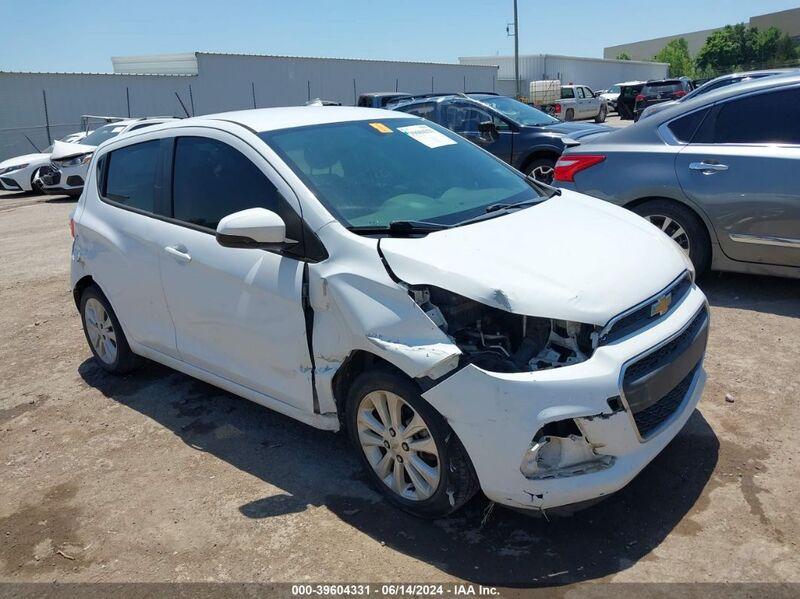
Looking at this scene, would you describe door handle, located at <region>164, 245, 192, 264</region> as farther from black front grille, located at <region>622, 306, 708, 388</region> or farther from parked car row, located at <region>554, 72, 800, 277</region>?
parked car row, located at <region>554, 72, 800, 277</region>

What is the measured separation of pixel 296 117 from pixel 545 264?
187cm

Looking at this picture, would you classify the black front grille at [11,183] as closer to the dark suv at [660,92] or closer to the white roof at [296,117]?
the white roof at [296,117]

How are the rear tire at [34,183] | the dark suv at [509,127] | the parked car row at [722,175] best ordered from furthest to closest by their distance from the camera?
the rear tire at [34,183]
the dark suv at [509,127]
the parked car row at [722,175]

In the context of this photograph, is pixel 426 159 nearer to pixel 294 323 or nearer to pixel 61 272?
pixel 294 323

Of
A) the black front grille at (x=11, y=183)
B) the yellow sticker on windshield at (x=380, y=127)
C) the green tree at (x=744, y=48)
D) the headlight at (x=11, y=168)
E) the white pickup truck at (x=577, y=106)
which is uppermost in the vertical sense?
the green tree at (x=744, y=48)

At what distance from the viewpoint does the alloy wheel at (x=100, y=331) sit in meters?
4.82

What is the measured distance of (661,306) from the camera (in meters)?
3.02

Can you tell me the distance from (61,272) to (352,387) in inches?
256

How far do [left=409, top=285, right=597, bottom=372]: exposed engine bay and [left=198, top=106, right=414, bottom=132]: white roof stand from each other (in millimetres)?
1531

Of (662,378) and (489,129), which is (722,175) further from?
(489,129)

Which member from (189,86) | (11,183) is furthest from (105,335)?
(189,86)

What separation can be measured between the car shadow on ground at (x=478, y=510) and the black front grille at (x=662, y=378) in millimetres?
431

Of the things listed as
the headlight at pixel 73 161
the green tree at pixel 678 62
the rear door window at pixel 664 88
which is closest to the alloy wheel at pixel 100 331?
the headlight at pixel 73 161

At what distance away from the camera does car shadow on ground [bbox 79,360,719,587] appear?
9.17 feet
